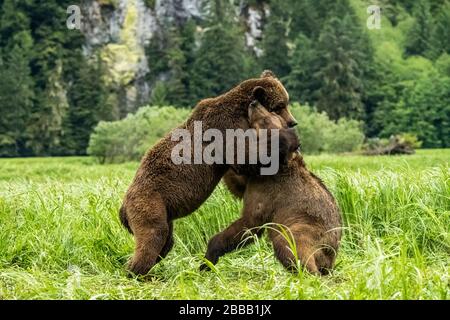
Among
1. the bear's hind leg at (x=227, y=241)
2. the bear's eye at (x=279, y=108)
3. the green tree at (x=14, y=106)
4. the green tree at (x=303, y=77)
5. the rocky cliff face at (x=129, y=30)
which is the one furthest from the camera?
the rocky cliff face at (x=129, y=30)

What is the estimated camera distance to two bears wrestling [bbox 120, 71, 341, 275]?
5.41m

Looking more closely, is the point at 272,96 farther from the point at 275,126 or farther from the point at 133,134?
the point at 133,134

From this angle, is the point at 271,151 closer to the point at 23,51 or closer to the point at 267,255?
the point at 267,255

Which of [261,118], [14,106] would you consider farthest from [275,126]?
[14,106]

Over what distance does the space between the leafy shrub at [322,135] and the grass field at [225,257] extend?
31036 mm

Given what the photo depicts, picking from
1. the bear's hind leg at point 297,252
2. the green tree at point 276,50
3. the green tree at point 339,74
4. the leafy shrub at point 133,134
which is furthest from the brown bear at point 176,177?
the green tree at point 276,50

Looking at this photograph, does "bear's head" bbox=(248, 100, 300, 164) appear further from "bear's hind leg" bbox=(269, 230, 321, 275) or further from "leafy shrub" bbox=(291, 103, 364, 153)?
"leafy shrub" bbox=(291, 103, 364, 153)

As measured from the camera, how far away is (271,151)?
5.44m

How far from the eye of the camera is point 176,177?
5.58 meters

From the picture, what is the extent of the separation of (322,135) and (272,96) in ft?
117

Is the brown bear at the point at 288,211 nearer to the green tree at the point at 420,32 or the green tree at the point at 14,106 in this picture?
the green tree at the point at 14,106

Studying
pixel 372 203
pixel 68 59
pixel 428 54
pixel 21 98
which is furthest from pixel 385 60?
pixel 372 203

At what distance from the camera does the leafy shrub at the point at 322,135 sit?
132 feet

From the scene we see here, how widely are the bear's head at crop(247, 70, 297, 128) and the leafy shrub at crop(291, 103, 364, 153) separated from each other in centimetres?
3311
